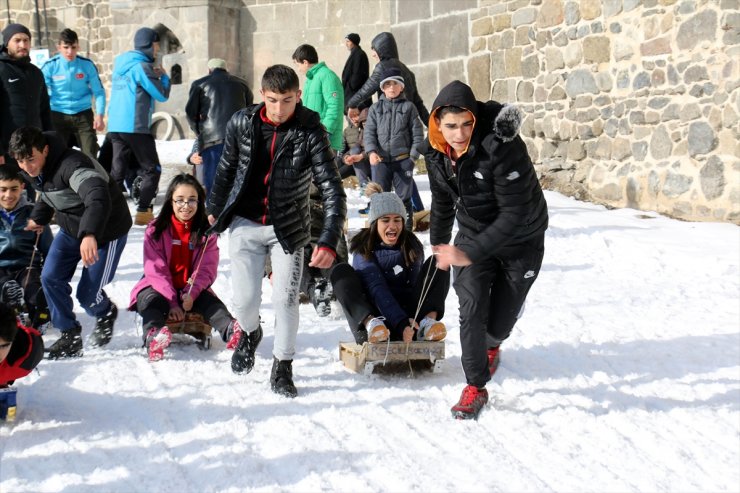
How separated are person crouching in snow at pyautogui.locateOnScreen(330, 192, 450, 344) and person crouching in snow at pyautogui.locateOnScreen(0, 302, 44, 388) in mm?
1585

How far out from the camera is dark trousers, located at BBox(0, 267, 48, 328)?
4.96 meters

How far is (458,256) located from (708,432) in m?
1.38

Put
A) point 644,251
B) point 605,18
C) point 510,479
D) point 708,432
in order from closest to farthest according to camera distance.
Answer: point 510,479
point 708,432
point 644,251
point 605,18

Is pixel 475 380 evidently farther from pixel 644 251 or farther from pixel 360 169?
pixel 360 169

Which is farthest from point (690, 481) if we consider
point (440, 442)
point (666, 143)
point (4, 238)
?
point (666, 143)

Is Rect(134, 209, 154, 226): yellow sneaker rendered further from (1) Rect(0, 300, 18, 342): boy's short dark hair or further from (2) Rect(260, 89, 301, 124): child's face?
(1) Rect(0, 300, 18, 342): boy's short dark hair

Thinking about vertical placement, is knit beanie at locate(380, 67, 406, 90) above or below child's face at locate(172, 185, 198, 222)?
above

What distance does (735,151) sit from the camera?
8070 millimetres

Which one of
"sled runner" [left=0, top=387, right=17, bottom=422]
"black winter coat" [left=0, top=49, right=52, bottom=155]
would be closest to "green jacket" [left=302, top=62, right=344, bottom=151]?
"black winter coat" [left=0, top=49, right=52, bottom=155]

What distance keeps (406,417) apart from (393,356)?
0.52 m

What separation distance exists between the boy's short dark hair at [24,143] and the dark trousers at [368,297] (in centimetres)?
169

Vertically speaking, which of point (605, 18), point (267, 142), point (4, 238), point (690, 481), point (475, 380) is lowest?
point (690, 481)

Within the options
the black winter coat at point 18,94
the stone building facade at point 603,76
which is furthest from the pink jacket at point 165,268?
the stone building facade at point 603,76

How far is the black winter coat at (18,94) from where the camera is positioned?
689 centimetres
